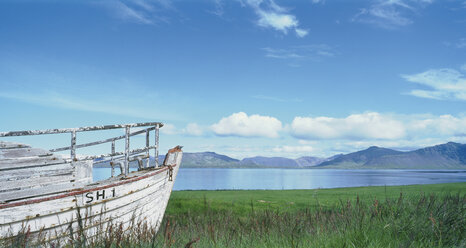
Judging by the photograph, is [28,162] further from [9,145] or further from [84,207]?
[84,207]

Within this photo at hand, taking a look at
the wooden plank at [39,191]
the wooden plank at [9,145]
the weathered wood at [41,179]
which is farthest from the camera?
the wooden plank at [9,145]

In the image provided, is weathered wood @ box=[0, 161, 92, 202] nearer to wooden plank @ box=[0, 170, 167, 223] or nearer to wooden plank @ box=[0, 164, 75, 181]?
wooden plank @ box=[0, 164, 75, 181]

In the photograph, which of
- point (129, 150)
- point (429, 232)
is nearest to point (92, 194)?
point (129, 150)

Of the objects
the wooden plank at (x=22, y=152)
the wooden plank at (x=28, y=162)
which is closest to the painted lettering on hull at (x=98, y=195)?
the wooden plank at (x=28, y=162)

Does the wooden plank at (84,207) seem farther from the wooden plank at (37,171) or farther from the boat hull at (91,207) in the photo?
the wooden plank at (37,171)

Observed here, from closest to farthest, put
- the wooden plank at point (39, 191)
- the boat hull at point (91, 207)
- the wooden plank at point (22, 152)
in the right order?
the boat hull at point (91, 207), the wooden plank at point (39, 191), the wooden plank at point (22, 152)

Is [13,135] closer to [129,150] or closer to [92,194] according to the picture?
[92,194]

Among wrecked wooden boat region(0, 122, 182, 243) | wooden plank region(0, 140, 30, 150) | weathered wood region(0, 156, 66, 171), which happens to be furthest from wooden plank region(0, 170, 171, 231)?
wooden plank region(0, 140, 30, 150)

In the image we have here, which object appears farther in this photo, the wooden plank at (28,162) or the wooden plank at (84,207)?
the wooden plank at (28,162)

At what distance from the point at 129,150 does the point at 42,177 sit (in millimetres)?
2092

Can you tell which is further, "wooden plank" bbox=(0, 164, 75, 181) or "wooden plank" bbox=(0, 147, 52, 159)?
"wooden plank" bbox=(0, 147, 52, 159)

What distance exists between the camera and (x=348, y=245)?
15.7ft

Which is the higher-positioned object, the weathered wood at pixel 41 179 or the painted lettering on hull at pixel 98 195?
the weathered wood at pixel 41 179

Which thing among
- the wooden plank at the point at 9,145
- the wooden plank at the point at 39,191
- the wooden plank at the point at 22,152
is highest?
the wooden plank at the point at 9,145
